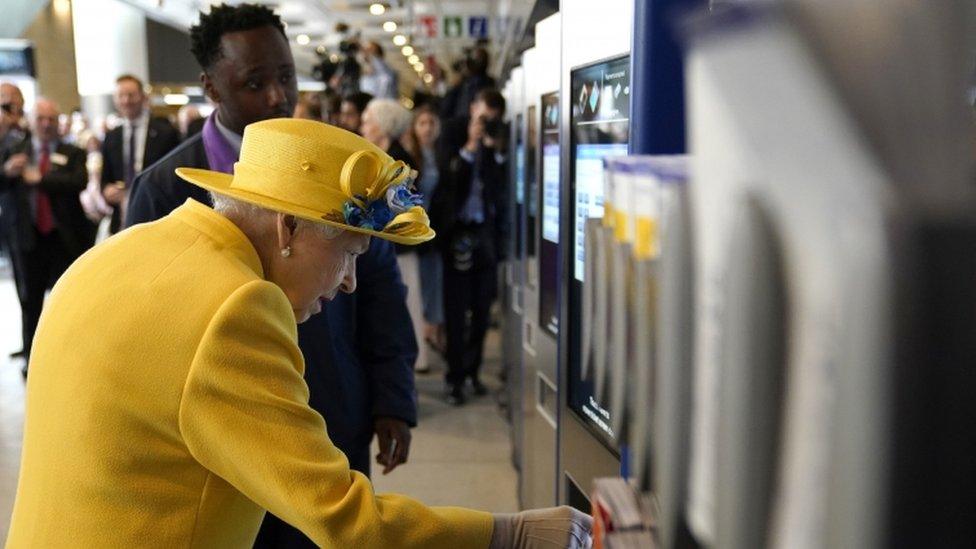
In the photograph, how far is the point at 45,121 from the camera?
5.75 meters

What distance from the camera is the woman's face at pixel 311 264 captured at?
1347 millimetres

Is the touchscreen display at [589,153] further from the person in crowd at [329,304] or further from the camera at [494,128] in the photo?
the camera at [494,128]

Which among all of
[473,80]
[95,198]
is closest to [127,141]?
[95,198]

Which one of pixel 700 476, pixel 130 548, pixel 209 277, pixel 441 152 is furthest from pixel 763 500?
pixel 441 152

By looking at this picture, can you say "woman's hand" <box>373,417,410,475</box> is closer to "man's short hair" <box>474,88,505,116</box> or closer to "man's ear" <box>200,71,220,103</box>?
"man's ear" <box>200,71,220,103</box>

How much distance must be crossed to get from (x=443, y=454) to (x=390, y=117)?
67.1 inches


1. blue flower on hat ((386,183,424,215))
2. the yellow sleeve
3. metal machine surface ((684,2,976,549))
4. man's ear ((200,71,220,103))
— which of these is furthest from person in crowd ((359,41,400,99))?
metal machine surface ((684,2,976,549))

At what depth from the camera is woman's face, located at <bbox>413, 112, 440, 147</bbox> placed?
546 cm

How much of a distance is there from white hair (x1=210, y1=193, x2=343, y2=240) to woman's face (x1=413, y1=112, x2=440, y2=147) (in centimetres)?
413

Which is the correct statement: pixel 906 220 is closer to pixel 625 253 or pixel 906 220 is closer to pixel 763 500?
pixel 763 500

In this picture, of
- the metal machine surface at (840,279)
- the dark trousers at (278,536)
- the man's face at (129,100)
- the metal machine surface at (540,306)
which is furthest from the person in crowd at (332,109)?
the metal machine surface at (840,279)

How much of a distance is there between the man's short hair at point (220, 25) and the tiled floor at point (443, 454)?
7.22 ft

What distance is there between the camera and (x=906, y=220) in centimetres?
46

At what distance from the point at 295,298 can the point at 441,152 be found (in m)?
3.98
